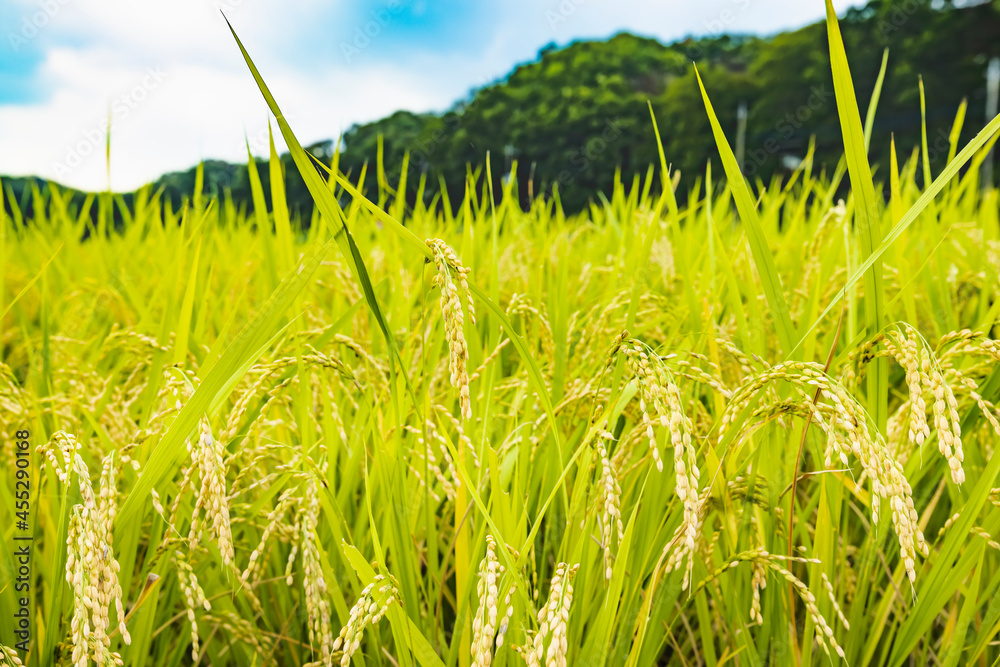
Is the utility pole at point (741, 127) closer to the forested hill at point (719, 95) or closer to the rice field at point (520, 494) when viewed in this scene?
the forested hill at point (719, 95)

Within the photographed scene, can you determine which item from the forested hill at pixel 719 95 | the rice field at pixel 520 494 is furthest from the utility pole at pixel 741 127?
the rice field at pixel 520 494

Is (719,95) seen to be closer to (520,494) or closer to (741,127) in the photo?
(741,127)

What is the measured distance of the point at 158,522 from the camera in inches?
37.6

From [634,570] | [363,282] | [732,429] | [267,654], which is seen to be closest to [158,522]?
[267,654]

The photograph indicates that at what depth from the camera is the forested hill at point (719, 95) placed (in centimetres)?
2530

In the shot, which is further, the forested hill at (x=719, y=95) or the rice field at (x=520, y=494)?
the forested hill at (x=719, y=95)

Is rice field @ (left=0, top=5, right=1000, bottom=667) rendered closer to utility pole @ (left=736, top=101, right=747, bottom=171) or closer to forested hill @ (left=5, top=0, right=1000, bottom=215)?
forested hill @ (left=5, top=0, right=1000, bottom=215)

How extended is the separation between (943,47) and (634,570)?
116 feet

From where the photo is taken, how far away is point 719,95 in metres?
31.7

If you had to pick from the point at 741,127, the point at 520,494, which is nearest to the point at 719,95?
the point at 741,127

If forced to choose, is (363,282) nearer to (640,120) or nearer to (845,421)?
(845,421)

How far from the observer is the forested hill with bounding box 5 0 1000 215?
83.0ft

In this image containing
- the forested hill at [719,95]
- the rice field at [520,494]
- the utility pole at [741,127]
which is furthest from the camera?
the utility pole at [741,127]

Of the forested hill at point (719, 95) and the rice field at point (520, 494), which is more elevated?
the forested hill at point (719, 95)
